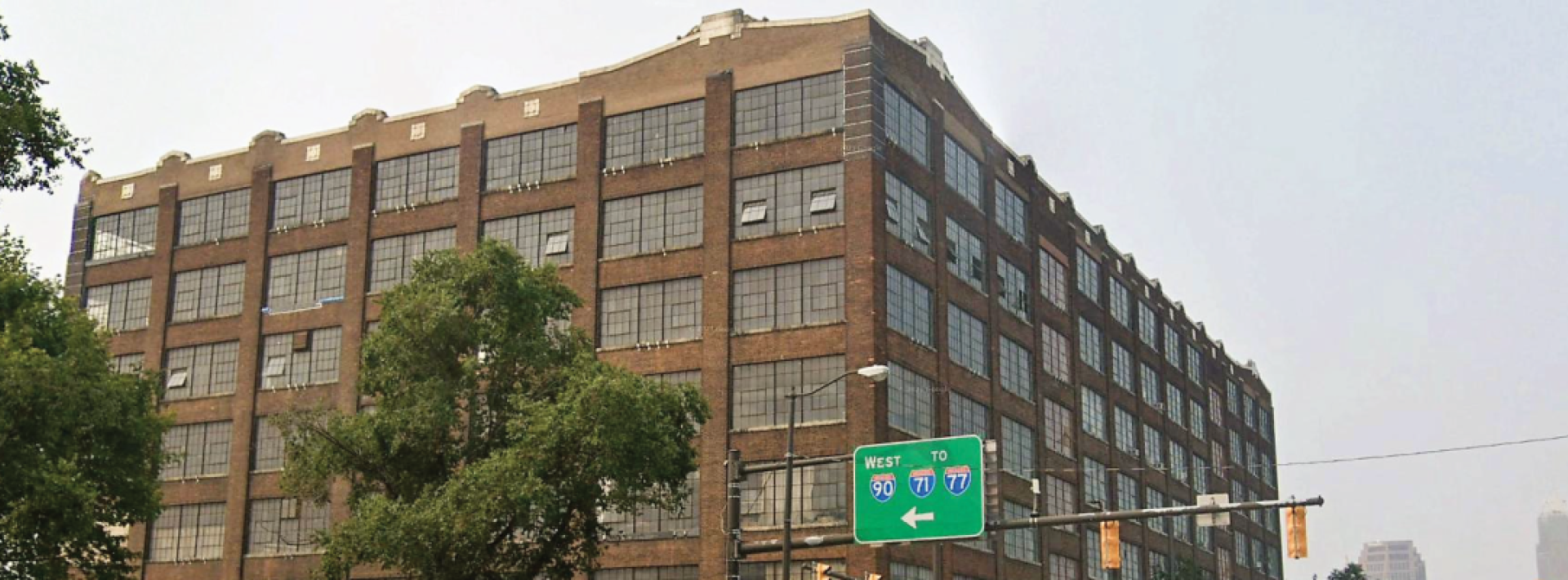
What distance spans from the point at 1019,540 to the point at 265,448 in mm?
30704

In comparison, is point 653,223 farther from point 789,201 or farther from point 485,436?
point 485,436

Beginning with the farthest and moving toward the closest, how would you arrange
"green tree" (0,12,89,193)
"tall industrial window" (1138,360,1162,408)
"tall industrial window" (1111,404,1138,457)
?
"tall industrial window" (1138,360,1162,408) < "tall industrial window" (1111,404,1138,457) < "green tree" (0,12,89,193)

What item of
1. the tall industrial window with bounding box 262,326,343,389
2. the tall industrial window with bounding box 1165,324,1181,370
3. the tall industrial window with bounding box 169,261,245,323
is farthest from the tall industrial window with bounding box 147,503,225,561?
the tall industrial window with bounding box 1165,324,1181,370

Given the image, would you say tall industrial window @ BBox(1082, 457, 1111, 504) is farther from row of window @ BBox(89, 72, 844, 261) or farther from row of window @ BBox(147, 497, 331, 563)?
row of window @ BBox(147, 497, 331, 563)

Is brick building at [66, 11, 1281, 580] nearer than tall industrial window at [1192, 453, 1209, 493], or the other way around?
brick building at [66, 11, 1281, 580]

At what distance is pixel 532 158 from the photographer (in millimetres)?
68250

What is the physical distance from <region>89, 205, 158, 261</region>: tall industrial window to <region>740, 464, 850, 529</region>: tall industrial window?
33424 millimetres

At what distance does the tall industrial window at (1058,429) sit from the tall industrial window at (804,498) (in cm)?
1885

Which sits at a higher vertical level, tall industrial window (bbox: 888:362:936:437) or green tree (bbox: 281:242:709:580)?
tall industrial window (bbox: 888:362:936:437)

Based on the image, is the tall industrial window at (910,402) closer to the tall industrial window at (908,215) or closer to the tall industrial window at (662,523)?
the tall industrial window at (908,215)

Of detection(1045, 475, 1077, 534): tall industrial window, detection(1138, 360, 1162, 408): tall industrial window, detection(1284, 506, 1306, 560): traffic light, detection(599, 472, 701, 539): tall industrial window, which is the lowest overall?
detection(1284, 506, 1306, 560): traffic light

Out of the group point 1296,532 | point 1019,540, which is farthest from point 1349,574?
point 1296,532

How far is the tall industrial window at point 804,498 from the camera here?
5891 centimetres

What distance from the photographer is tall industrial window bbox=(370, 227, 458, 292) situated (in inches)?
2751
